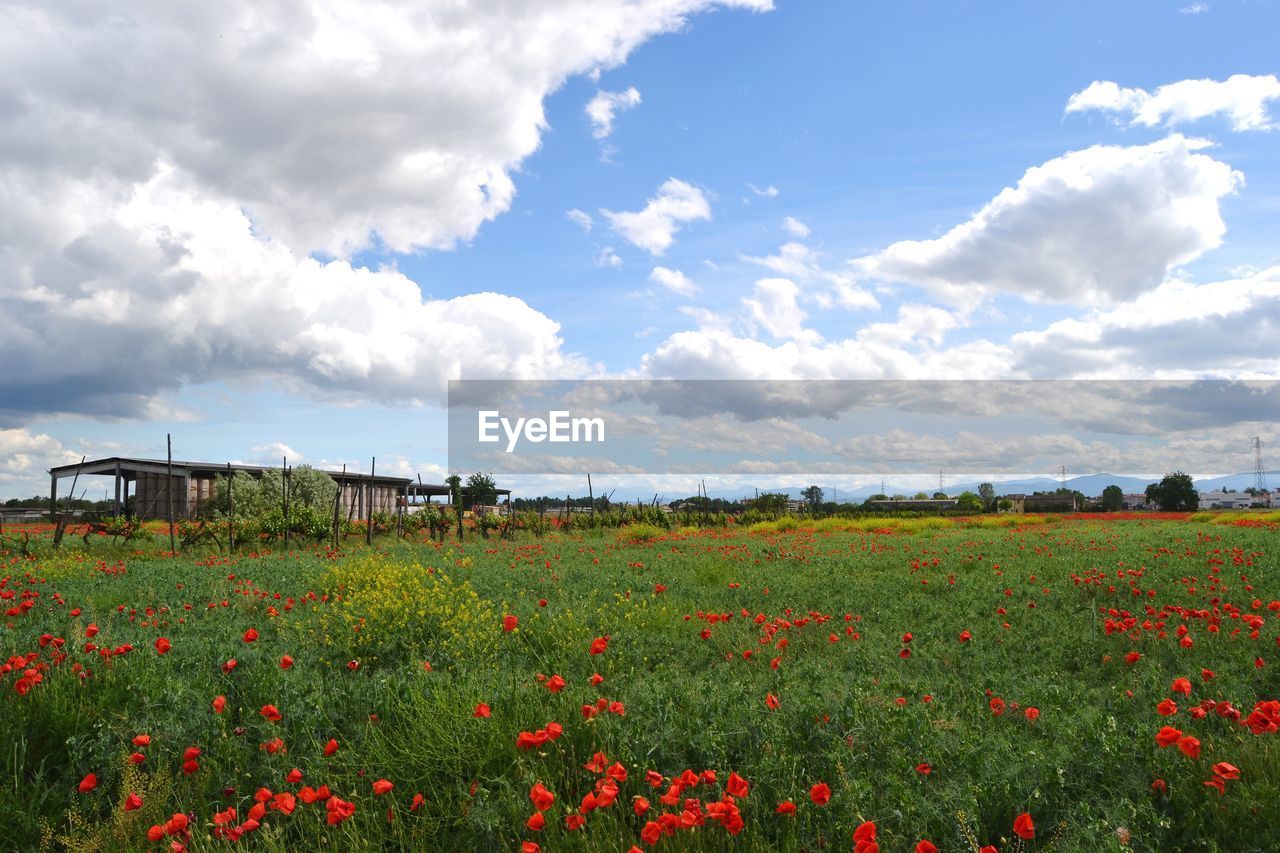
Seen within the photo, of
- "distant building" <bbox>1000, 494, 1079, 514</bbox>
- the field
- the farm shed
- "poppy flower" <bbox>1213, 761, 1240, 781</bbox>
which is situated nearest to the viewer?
"poppy flower" <bbox>1213, 761, 1240, 781</bbox>

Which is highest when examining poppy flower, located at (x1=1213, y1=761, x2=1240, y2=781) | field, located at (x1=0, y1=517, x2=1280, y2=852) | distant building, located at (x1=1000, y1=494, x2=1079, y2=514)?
poppy flower, located at (x1=1213, y1=761, x2=1240, y2=781)

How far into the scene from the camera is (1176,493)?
64125 millimetres

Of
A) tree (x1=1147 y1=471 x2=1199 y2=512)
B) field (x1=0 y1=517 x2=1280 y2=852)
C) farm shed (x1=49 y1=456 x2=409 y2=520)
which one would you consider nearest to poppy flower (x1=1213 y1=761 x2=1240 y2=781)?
field (x1=0 y1=517 x2=1280 y2=852)

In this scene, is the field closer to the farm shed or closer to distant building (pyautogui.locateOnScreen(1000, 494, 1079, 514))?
the farm shed

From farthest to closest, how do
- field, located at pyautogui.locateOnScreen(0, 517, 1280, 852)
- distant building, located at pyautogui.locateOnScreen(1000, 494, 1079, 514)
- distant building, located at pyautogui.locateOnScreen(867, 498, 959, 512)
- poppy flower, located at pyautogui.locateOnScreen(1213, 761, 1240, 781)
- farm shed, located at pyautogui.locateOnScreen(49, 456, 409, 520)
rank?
distant building, located at pyautogui.locateOnScreen(867, 498, 959, 512)
distant building, located at pyautogui.locateOnScreen(1000, 494, 1079, 514)
farm shed, located at pyautogui.locateOnScreen(49, 456, 409, 520)
field, located at pyautogui.locateOnScreen(0, 517, 1280, 852)
poppy flower, located at pyautogui.locateOnScreen(1213, 761, 1240, 781)

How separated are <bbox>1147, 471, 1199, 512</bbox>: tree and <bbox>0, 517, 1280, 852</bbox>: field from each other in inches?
2700

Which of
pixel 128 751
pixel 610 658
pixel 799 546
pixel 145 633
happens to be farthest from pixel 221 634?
pixel 799 546

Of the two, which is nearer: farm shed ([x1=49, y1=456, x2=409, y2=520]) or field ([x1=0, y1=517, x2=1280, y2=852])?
field ([x1=0, y1=517, x2=1280, y2=852])

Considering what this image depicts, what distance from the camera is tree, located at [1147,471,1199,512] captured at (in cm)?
6366

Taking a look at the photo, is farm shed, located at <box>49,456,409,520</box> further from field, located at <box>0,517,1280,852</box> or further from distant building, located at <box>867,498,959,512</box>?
distant building, located at <box>867,498,959,512</box>

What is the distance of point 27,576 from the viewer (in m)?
10.9

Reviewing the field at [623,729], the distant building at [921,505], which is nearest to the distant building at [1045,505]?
the distant building at [921,505]

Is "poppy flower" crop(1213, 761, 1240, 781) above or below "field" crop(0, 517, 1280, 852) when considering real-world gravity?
above

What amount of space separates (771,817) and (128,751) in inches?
134
